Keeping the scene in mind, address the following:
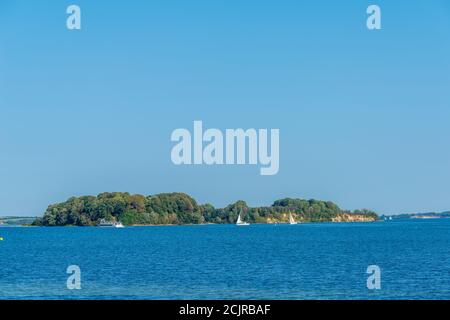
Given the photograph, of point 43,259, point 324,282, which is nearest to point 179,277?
point 324,282

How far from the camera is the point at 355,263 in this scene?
3206 inches

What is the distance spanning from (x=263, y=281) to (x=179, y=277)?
8117 mm
